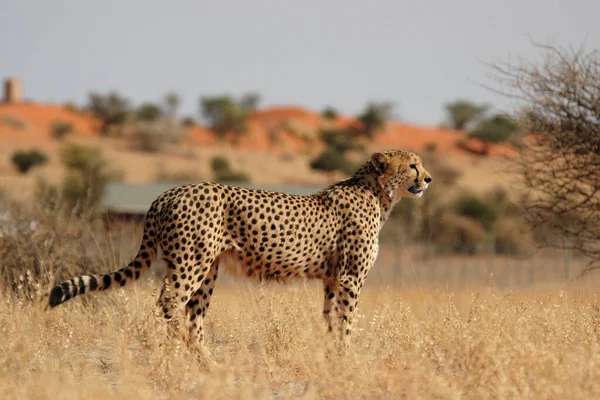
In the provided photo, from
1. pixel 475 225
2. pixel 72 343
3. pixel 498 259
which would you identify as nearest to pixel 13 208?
pixel 72 343

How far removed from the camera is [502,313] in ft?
21.8

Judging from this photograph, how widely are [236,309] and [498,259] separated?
23064 mm

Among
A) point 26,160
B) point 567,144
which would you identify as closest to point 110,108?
point 26,160

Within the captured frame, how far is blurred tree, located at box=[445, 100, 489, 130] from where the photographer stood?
76938 mm

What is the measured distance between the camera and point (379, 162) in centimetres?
682

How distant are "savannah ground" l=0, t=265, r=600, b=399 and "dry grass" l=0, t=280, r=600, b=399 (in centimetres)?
1

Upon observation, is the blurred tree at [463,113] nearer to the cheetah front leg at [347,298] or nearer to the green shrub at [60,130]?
the green shrub at [60,130]

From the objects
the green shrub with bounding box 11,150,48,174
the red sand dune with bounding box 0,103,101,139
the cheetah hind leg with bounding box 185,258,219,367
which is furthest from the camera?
the red sand dune with bounding box 0,103,101,139

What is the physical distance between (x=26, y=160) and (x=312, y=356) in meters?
44.3

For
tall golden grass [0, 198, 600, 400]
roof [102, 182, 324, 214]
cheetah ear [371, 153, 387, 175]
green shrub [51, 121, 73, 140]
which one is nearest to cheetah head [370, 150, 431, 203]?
cheetah ear [371, 153, 387, 175]

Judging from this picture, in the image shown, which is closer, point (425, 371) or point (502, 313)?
point (425, 371)

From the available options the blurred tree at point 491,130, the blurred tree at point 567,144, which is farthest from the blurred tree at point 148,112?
the blurred tree at point 567,144

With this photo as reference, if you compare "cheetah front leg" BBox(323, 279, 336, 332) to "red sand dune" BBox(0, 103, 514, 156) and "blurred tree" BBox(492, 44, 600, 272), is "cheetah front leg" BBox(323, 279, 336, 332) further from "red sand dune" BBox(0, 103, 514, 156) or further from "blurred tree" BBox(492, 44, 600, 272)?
"red sand dune" BBox(0, 103, 514, 156)

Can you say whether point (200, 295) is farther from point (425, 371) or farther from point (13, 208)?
point (13, 208)
